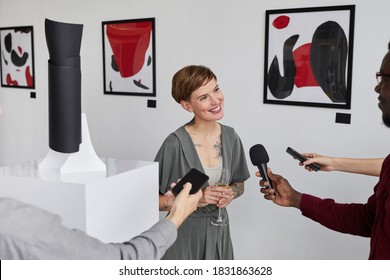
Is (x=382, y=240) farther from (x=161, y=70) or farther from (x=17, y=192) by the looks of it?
(x=161, y=70)

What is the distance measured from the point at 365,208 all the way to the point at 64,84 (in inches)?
52.6

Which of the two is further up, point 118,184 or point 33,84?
point 33,84

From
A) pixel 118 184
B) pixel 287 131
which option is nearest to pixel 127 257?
pixel 118 184

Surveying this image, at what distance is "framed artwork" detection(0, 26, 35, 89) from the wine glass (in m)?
3.67

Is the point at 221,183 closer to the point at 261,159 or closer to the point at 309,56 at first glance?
the point at 261,159

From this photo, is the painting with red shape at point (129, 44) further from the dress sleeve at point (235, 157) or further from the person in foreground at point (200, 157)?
the dress sleeve at point (235, 157)

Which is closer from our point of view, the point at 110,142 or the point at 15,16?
the point at 110,142

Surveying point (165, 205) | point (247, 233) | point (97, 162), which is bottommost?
point (247, 233)

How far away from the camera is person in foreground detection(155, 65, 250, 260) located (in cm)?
227

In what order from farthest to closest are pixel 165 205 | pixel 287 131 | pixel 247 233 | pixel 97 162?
pixel 247 233 → pixel 287 131 → pixel 165 205 → pixel 97 162

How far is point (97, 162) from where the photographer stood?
1.67 meters

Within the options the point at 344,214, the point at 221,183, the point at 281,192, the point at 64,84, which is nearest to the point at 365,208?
the point at 344,214

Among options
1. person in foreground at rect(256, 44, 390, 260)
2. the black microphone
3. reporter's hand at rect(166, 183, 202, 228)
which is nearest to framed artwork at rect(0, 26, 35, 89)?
the black microphone

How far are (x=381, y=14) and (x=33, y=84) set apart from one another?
12.8ft
